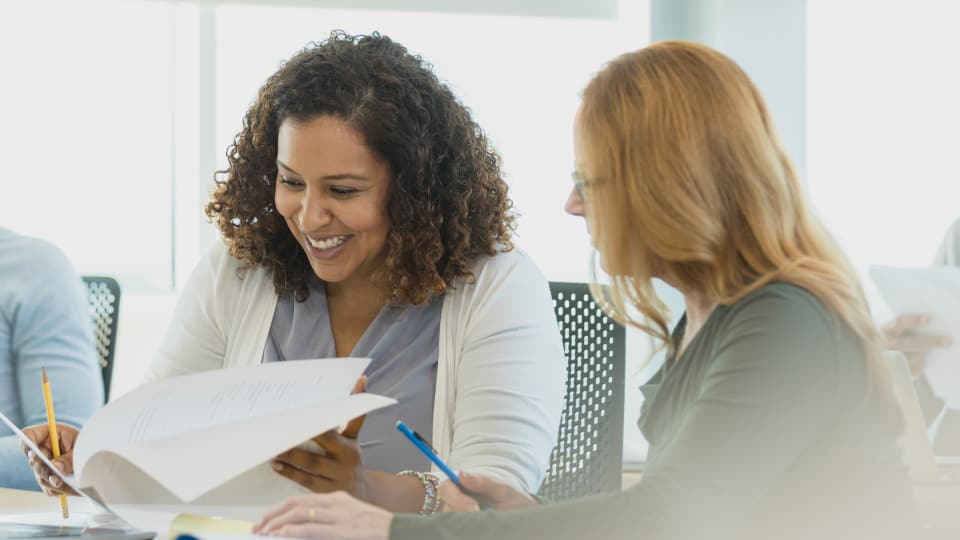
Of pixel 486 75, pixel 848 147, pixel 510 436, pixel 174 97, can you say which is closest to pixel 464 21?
pixel 486 75

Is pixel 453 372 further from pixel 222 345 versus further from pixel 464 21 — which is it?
pixel 464 21

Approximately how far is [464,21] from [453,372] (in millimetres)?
1583

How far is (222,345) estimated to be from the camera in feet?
4.73

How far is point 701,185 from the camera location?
32.7 inches

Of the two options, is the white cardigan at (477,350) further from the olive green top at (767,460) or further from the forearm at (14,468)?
the olive green top at (767,460)

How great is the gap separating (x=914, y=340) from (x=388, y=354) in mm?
648

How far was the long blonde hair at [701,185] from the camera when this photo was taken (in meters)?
0.83

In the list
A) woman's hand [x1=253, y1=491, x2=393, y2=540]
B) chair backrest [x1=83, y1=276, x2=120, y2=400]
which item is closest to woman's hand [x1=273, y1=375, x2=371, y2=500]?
woman's hand [x1=253, y1=491, x2=393, y2=540]

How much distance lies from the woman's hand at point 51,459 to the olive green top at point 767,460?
51 centimetres

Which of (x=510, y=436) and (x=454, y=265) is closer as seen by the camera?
(x=510, y=436)

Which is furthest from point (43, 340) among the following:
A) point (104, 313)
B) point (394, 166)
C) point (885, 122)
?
point (885, 122)

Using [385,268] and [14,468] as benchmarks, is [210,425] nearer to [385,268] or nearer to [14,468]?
[385,268]

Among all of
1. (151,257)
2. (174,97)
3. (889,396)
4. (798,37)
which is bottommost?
Result: (151,257)

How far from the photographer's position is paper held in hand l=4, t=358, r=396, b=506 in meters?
0.83
